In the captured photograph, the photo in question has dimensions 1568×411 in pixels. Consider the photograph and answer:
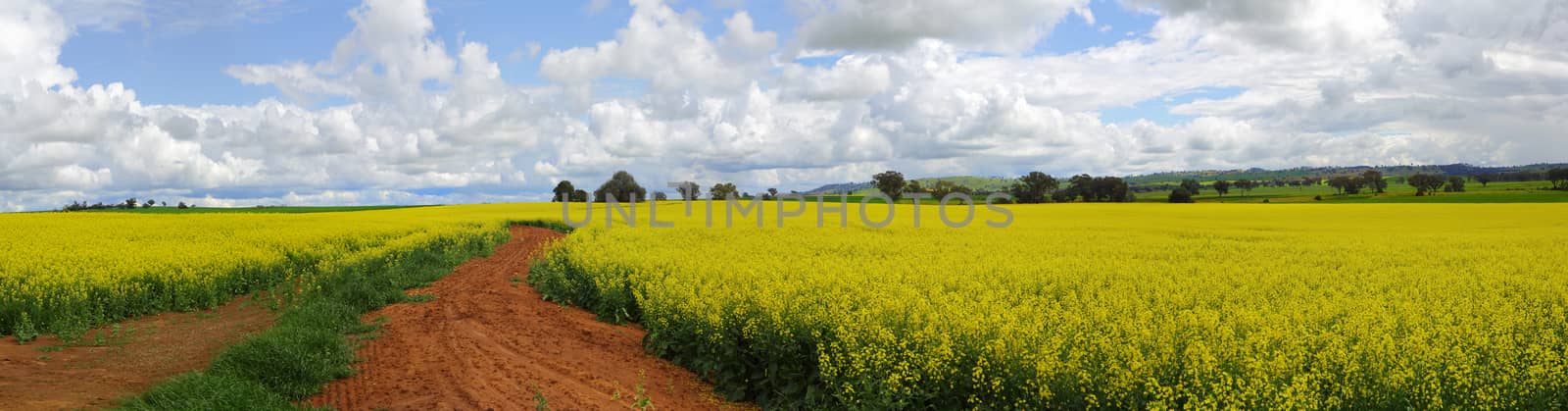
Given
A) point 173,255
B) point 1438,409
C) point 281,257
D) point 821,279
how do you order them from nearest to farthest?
point 1438,409
point 821,279
point 173,255
point 281,257

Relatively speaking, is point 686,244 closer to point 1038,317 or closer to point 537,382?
point 537,382

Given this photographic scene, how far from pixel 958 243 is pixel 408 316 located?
494 inches

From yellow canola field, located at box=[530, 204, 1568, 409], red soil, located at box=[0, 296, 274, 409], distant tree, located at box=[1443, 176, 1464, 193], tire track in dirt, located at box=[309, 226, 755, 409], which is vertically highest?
distant tree, located at box=[1443, 176, 1464, 193]

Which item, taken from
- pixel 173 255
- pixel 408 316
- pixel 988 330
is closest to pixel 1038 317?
pixel 988 330

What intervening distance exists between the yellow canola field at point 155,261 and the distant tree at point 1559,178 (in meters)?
80.3

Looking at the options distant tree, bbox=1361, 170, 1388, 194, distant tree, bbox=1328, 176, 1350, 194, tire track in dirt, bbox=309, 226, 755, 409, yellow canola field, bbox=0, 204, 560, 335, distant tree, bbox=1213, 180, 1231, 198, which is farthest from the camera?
distant tree, bbox=1213, 180, 1231, 198

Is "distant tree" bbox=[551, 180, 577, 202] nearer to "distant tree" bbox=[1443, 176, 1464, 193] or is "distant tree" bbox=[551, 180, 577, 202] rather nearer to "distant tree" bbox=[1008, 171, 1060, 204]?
"distant tree" bbox=[1008, 171, 1060, 204]

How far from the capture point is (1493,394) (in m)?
5.73

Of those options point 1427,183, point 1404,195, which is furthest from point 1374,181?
point 1404,195

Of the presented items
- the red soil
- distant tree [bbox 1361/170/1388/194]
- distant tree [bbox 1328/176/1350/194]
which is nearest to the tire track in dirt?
the red soil

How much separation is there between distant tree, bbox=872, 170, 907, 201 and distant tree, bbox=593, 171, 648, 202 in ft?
85.5

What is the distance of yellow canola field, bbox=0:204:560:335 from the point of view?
11.3 m

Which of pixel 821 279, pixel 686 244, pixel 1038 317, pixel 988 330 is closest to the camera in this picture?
pixel 988 330

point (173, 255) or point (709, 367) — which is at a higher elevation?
point (173, 255)
